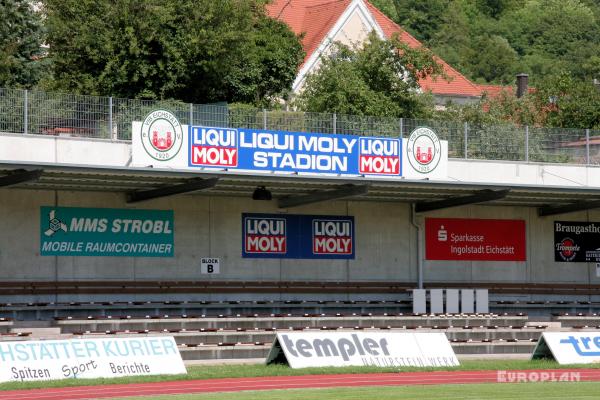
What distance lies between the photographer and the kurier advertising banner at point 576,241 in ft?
125

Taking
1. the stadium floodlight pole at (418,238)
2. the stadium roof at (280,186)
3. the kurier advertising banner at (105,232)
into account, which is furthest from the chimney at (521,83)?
the kurier advertising banner at (105,232)

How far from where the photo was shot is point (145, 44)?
1705 inches

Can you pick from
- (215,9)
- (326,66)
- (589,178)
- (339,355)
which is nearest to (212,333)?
(339,355)

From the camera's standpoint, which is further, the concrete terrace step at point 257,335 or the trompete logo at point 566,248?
the trompete logo at point 566,248

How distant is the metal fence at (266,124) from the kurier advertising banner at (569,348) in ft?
31.6

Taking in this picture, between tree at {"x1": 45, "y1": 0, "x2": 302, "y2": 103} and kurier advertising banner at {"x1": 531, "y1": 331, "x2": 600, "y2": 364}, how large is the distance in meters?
21.0

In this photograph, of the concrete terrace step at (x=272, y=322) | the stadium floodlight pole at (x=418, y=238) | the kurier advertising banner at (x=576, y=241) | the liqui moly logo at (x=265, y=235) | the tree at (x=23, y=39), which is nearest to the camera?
the concrete terrace step at (x=272, y=322)

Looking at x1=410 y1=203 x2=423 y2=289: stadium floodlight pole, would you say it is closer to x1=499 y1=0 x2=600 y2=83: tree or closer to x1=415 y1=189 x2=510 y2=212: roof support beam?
x1=415 y1=189 x2=510 y2=212: roof support beam

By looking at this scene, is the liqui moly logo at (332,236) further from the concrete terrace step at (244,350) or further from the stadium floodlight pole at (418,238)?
the concrete terrace step at (244,350)

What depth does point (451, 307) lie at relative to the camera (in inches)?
1353

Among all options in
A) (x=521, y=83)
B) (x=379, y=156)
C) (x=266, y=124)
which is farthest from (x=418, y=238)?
(x=521, y=83)

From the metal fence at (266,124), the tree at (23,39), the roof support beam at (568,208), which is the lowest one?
the roof support beam at (568,208)

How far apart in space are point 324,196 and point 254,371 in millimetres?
10133

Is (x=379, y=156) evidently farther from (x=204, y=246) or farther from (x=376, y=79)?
(x=376, y=79)
